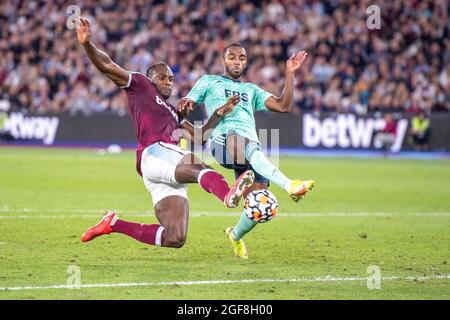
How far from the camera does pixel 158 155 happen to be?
29.5ft

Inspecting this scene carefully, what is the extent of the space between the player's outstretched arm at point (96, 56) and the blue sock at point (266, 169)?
1.62 metres

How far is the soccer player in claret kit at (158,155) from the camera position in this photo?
877 centimetres

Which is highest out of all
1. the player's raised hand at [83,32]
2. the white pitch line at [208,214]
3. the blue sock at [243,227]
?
the player's raised hand at [83,32]

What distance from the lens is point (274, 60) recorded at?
29906mm

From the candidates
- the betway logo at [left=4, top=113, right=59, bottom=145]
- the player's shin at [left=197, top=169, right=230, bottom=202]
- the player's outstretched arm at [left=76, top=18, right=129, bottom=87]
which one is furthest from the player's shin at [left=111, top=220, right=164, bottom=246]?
the betway logo at [left=4, top=113, right=59, bottom=145]

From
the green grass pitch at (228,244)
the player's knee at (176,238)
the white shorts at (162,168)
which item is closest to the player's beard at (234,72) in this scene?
the white shorts at (162,168)

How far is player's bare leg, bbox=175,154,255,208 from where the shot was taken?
813 centimetres

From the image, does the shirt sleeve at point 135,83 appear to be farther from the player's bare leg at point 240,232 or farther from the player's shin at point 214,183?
the player's bare leg at point 240,232

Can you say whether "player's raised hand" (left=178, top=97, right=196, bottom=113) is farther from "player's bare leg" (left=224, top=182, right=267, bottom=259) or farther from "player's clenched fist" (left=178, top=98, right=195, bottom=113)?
"player's bare leg" (left=224, top=182, right=267, bottom=259)

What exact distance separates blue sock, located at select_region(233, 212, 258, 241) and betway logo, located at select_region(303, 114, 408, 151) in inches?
682

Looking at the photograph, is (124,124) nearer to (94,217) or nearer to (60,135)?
(60,135)

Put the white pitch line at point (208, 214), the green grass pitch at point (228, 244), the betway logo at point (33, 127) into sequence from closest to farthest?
the green grass pitch at point (228, 244)
the white pitch line at point (208, 214)
the betway logo at point (33, 127)

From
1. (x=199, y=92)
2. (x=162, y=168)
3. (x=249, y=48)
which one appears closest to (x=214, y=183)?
(x=162, y=168)
